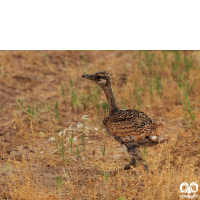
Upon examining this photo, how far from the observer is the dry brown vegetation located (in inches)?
163

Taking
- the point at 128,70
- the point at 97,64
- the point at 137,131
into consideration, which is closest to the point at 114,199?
the point at 137,131

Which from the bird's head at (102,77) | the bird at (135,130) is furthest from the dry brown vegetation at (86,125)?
the bird's head at (102,77)


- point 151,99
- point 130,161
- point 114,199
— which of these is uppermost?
point 151,99

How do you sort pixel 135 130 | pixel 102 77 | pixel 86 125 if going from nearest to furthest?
pixel 135 130 → pixel 102 77 → pixel 86 125

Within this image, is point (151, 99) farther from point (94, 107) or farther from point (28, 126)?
point (28, 126)

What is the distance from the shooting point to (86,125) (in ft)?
21.0

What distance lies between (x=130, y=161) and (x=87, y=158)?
0.74 meters

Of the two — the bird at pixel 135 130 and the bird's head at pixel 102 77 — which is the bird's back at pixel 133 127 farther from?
the bird's head at pixel 102 77

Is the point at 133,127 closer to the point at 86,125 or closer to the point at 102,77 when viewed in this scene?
the point at 102,77

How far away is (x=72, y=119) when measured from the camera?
6730 millimetres

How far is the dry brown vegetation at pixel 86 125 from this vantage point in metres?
4.15

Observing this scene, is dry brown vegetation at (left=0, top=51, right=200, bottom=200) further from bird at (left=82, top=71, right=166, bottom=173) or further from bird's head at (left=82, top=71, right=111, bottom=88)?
bird's head at (left=82, top=71, right=111, bottom=88)

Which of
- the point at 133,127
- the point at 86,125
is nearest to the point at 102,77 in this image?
the point at 133,127

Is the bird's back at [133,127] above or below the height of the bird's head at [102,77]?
below
